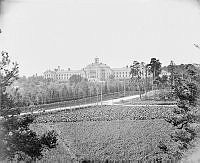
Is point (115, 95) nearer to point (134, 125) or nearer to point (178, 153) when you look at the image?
point (134, 125)

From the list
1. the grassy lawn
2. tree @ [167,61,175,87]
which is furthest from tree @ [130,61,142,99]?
the grassy lawn

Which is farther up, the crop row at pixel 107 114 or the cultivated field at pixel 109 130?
the crop row at pixel 107 114

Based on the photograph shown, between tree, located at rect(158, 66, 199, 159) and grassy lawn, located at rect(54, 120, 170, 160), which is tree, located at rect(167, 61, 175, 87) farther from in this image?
grassy lawn, located at rect(54, 120, 170, 160)

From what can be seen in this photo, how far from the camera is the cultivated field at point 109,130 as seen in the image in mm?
1927

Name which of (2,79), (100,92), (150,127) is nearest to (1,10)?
(2,79)

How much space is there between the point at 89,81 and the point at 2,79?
70 cm

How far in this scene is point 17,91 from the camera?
2043 mm

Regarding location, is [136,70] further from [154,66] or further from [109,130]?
[109,130]

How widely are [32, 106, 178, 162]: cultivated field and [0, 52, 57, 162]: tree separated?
0.24ft

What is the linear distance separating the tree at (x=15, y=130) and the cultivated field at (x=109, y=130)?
0.24 feet

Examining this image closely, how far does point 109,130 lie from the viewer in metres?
2.04

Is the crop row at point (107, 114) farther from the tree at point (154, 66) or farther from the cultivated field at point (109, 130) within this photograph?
the tree at point (154, 66)

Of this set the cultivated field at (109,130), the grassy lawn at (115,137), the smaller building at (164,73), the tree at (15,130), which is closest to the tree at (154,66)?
the smaller building at (164,73)

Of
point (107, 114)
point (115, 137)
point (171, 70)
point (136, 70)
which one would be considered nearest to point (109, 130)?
point (115, 137)
